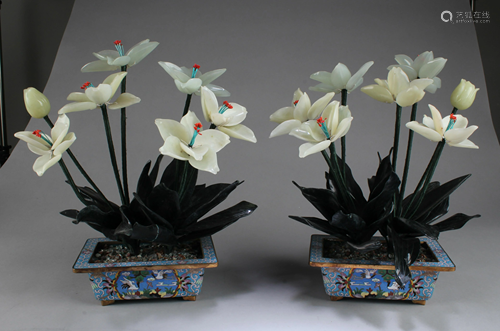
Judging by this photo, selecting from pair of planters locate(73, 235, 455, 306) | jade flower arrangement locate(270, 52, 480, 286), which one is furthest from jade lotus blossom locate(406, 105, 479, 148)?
pair of planters locate(73, 235, 455, 306)

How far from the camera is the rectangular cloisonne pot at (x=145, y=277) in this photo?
144 cm

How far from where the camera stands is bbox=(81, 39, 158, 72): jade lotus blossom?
1342 mm

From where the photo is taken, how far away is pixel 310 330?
141 centimetres

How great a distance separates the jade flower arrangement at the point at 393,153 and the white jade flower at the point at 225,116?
0.28 feet

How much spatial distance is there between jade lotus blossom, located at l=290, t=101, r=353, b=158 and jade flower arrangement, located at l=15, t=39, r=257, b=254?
0.14 metres

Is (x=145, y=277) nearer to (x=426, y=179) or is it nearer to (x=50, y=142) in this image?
(x=50, y=142)

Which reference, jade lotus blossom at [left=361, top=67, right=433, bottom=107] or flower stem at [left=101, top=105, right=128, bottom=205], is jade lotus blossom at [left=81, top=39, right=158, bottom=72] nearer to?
flower stem at [left=101, top=105, right=128, bottom=205]

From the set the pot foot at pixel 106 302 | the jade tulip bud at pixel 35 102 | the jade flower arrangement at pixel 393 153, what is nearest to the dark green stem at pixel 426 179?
the jade flower arrangement at pixel 393 153

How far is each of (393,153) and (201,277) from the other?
0.69 m

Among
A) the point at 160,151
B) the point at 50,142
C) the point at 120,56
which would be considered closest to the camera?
the point at 160,151

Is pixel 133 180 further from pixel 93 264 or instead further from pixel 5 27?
pixel 5 27

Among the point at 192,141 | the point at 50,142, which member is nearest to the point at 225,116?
the point at 192,141

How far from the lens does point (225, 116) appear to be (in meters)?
1.29

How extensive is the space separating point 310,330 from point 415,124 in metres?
0.65
